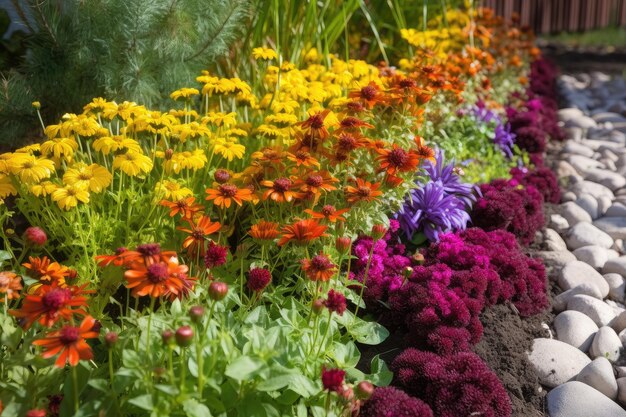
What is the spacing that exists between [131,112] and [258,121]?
815 millimetres

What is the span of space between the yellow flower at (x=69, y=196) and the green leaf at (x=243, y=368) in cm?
69

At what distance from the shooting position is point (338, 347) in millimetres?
1939

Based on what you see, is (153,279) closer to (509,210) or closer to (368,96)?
(368,96)

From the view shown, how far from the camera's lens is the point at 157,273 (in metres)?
1.52

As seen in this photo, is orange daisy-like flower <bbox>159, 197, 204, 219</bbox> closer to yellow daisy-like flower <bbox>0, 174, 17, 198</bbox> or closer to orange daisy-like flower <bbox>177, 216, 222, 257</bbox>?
orange daisy-like flower <bbox>177, 216, 222, 257</bbox>

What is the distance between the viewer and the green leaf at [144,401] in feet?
5.05

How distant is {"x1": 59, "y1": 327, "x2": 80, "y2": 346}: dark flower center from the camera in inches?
59.4

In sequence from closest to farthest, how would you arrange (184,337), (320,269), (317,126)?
(184,337) < (320,269) < (317,126)

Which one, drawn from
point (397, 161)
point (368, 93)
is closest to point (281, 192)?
point (397, 161)

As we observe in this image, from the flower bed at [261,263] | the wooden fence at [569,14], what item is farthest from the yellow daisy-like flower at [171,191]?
the wooden fence at [569,14]

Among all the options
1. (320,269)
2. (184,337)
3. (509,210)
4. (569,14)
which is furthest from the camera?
(569,14)

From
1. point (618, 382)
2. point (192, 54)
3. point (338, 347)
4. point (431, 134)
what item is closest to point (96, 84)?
point (192, 54)

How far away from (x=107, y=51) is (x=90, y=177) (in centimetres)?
102

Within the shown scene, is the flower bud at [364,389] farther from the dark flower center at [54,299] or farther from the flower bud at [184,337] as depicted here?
the dark flower center at [54,299]
